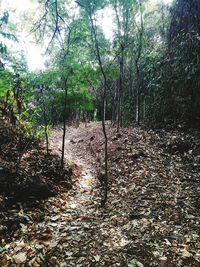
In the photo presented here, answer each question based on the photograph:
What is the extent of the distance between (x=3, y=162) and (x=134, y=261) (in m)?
4.31

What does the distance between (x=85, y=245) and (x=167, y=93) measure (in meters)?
10.4

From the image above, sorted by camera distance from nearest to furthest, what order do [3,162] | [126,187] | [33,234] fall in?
[33,234] < [3,162] < [126,187]

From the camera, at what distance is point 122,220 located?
5.87 meters

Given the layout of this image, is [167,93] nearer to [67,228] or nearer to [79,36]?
[79,36]

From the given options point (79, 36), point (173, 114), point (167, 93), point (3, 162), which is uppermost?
point (79, 36)

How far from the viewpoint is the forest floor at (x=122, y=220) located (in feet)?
14.9

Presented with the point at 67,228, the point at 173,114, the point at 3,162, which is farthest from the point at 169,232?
the point at 173,114

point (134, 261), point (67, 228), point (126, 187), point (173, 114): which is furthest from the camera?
point (173, 114)

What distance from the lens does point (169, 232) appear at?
518 centimetres

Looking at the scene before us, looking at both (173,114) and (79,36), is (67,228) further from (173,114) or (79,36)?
(173,114)

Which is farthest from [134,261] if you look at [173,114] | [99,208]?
[173,114]

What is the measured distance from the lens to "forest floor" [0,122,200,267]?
14.9ft

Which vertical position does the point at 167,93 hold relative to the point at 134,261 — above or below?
above

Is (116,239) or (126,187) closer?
(116,239)
